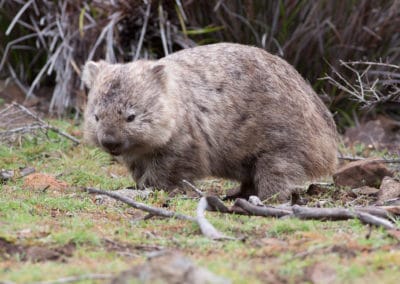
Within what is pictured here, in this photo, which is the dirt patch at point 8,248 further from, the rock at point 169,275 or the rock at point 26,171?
the rock at point 26,171

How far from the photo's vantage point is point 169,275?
115 inches

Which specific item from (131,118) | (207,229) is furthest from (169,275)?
(131,118)

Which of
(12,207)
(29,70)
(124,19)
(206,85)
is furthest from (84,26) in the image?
(12,207)

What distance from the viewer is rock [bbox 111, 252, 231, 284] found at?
289 cm

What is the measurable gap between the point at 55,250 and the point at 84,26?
5.45 m

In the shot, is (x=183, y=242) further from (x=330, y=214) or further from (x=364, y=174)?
(x=364, y=174)

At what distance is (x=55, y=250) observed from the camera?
149 inches

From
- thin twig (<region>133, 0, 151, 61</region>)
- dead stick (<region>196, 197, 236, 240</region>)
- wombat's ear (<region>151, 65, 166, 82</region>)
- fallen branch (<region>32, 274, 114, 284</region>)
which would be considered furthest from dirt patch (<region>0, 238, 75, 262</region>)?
thin twig (<region>133, 0, 151, 61</region>)

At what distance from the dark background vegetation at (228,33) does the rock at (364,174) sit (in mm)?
2195

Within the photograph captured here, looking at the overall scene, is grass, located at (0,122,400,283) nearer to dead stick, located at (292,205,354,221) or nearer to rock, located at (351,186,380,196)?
dead stick, located at (292,205,354,221)

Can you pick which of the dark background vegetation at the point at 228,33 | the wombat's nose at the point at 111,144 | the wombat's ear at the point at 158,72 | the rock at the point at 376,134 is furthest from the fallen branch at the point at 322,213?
the dark background vegetation at the point at 228,33

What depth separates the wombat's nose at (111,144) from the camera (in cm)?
547

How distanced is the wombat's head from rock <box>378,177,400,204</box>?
5.04 feet

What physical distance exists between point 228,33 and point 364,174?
10.2ft
